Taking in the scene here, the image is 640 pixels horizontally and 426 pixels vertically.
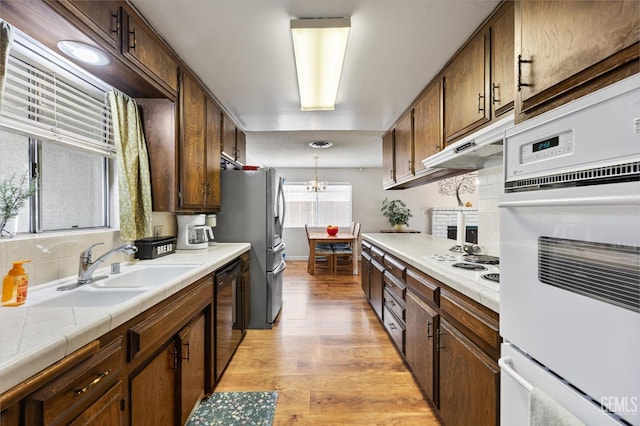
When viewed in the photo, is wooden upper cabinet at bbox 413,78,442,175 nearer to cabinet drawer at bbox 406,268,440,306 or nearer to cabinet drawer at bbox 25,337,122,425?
cabinet drawer at bbox 406,268,440,306

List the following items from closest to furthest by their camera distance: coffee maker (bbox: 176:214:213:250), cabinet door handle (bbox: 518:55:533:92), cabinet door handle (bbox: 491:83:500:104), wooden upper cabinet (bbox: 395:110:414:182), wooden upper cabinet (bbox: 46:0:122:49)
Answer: cabinet door handle (bbox: 518:55:533:92), wooden upper cabinet (bbox: 46:0:122:49), cabinet door handle (bbox: 491:83:500:104), coffee maker (bbox: 176:214:213:250), wooden upper cabinet (bbox: 395:110:414:182)

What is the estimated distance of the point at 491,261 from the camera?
175 cm

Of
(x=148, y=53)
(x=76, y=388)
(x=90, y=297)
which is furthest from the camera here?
(x=148, y=53)

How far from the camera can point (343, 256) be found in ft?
18.7

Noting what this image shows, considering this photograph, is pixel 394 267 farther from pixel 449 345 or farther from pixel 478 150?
pixel 478 150

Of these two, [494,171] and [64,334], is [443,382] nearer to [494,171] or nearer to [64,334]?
[494,171]

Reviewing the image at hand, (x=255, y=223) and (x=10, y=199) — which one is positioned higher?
(x=10, y=199)

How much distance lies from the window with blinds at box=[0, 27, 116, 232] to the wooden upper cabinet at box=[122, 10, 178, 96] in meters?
0.35

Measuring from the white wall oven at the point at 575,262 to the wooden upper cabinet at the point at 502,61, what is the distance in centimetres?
70

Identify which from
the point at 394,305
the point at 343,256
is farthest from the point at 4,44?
the point at 343,256

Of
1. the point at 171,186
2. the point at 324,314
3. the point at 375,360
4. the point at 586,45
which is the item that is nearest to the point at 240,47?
the point at 171,186

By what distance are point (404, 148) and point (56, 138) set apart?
280cm

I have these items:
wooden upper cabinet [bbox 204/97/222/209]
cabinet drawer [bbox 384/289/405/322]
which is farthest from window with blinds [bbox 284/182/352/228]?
cabinet drawer [bbox 384/289/405/322]

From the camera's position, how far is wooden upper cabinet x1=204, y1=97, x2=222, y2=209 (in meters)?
2.49
